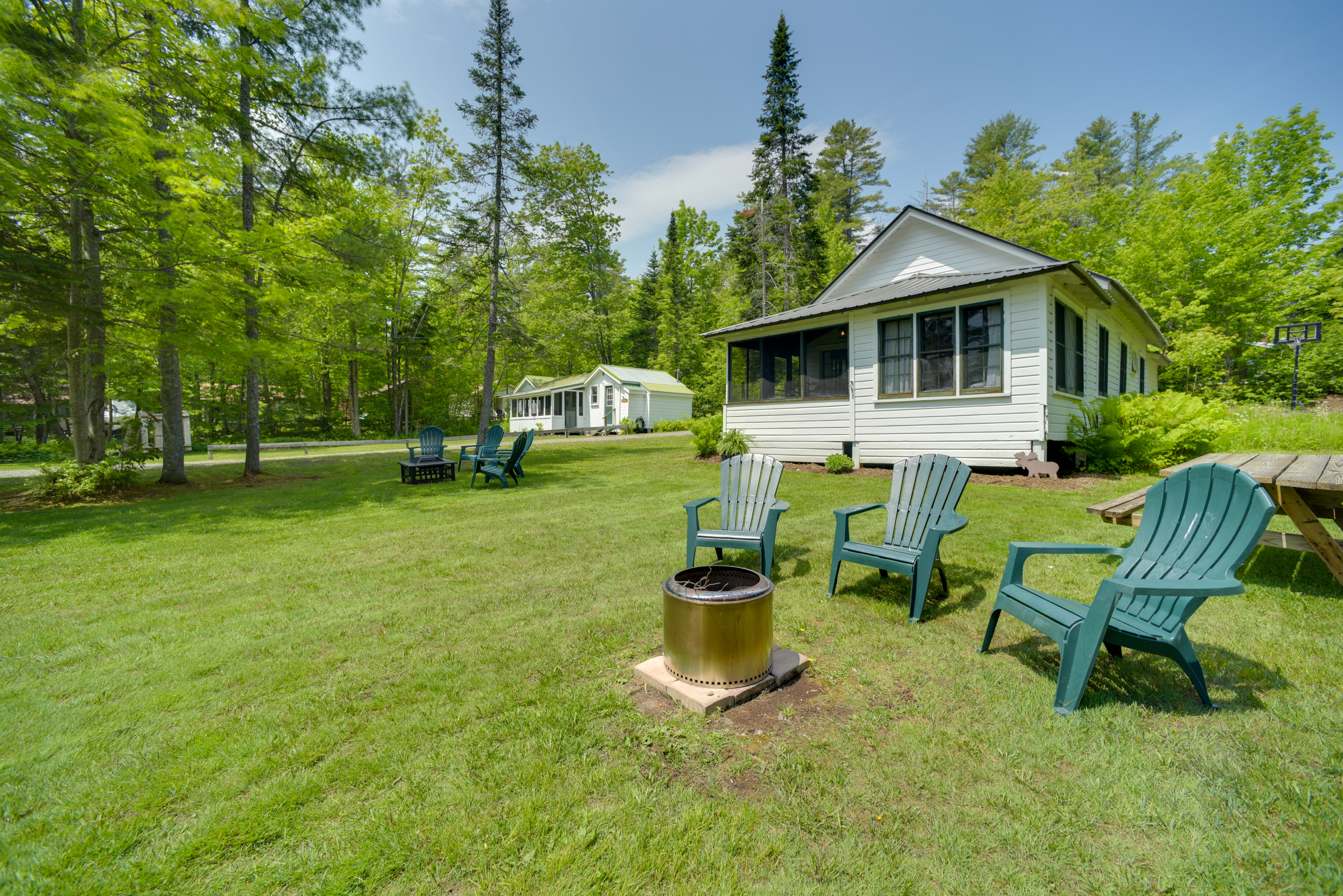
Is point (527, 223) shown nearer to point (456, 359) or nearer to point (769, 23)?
point (456, 359)

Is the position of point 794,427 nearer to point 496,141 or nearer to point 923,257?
point 923,257

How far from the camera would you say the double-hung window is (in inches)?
346

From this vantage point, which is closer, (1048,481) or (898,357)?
(1048,481)

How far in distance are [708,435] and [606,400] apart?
14.9m

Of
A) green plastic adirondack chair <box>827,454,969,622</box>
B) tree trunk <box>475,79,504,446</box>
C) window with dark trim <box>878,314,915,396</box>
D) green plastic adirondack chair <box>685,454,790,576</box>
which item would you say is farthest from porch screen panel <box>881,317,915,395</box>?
tree trunk <box>475,79,504,446</box>

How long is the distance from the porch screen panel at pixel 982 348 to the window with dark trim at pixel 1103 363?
4118 millimetres

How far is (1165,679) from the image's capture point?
2.51m

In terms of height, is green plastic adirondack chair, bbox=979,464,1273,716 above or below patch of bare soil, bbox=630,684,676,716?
above

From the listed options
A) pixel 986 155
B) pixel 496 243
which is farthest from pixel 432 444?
pixel 986 155

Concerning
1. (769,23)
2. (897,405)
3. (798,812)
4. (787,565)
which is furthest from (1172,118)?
(798,812)

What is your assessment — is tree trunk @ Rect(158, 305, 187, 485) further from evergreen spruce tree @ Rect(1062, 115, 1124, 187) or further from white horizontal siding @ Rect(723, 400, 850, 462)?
evergreen spruce tree @ Rect(1062, 115, 1124, 187)

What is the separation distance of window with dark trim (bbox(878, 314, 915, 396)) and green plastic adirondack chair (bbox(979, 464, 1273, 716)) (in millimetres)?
7354

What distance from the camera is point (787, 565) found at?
14.7 feet

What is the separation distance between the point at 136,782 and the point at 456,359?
951 inches
